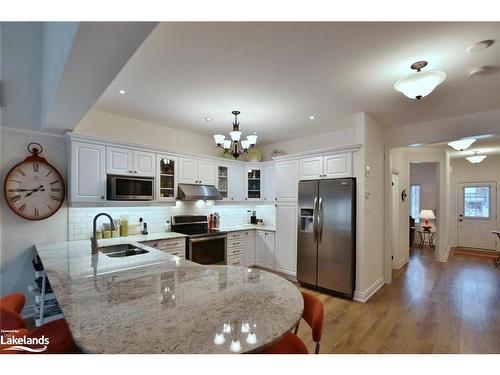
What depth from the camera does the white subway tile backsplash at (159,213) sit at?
3.21 metres

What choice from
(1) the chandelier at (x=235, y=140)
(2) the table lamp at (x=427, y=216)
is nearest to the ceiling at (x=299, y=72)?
(1) the chandelier at (x=235, y=140)

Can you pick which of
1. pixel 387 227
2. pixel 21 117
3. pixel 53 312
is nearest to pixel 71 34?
pixel 21 117

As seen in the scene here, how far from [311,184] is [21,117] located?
3882 mm

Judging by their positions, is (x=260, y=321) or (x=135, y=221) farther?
(x=135, y=221)

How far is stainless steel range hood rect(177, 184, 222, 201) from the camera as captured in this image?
391 cm

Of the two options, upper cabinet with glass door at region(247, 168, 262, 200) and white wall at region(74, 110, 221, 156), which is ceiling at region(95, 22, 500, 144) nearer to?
white wall at region(74, 110, 221, 156)

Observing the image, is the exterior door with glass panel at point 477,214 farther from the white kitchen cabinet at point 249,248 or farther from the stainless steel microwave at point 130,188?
the stainless steel microwave at point 130,188

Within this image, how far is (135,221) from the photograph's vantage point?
3.72 m

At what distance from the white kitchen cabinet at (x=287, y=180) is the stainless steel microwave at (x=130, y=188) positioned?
7.20 feet

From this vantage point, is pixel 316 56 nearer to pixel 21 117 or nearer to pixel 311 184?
pixel 311 184

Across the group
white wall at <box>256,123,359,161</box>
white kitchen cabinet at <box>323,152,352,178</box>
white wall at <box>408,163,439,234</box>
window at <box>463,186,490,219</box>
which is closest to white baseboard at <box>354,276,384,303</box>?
white kitchen cabinet at <box>323,152,352,178</box>

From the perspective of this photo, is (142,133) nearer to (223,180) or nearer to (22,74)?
(22,74)

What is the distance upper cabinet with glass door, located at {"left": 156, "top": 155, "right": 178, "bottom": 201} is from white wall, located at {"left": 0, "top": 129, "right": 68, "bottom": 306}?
1.25m

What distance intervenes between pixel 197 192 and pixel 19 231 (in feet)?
7.34
